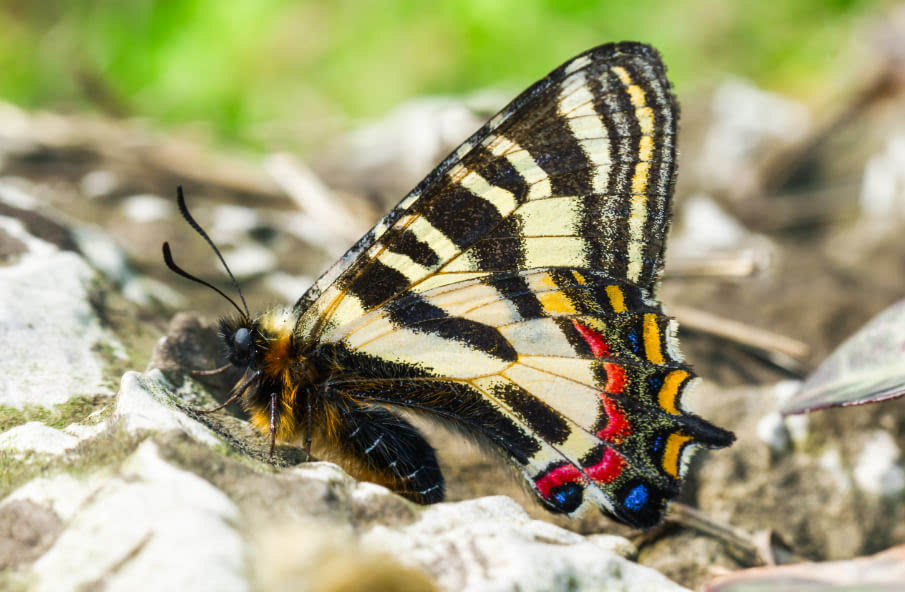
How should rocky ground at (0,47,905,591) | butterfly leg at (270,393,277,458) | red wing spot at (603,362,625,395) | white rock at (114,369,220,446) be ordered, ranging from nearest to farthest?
rocky ground at (0,47,905,591)
white rock at (114,369,220,446)
butterfly leg at (270,393,277,458)
red wing spot at (603,362,625,395)

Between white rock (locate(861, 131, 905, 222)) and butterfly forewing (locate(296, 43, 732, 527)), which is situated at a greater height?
white rock (locate(861, 131, 905, 222))

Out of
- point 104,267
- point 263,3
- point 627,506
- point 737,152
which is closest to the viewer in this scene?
point 627,506

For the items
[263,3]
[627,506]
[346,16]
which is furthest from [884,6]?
[627,506]

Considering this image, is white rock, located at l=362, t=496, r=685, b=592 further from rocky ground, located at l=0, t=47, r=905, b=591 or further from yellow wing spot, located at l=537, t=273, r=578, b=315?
yellow wing spot, located at l=537, t=273, r=578, b=315

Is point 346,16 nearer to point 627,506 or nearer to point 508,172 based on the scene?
point 508,172

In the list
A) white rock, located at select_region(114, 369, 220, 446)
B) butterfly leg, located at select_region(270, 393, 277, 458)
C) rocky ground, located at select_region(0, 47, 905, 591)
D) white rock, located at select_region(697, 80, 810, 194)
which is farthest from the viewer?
white rock, located at select_region(697, 80, 810, 194)

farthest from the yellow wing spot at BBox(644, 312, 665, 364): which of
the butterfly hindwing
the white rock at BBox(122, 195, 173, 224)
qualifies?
the white rock at BBox(122, 195, 173, 224)

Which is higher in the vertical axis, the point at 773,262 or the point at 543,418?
the point at 773,262
